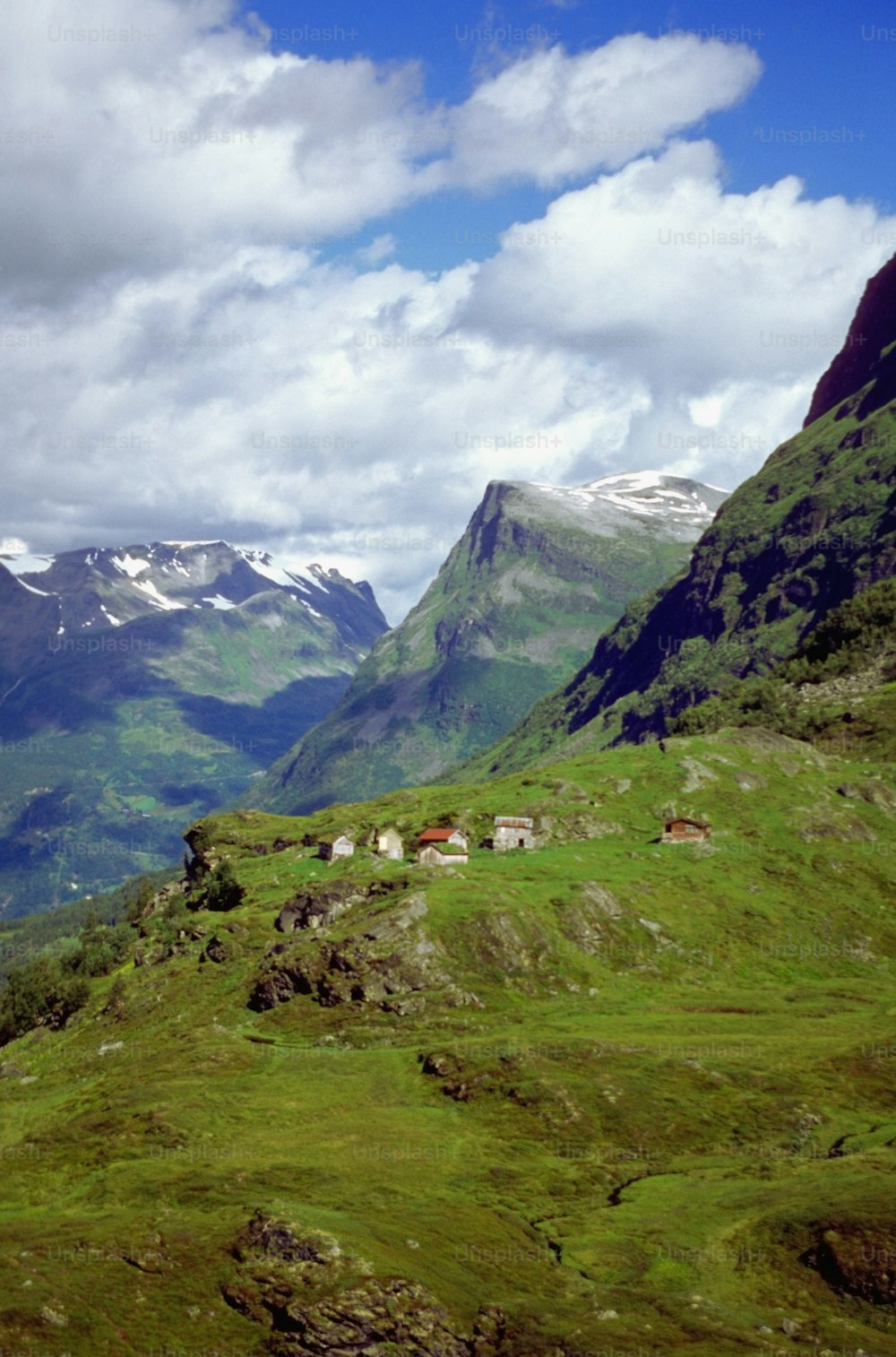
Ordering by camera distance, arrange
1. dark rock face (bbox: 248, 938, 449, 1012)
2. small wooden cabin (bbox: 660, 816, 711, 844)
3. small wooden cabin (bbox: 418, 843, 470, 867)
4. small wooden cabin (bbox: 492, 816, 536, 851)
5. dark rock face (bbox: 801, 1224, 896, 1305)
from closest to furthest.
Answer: dark rock face (bbox: 801, 1224, 896, 1305) → dark rock face (bbox: 248, 938, 449, 1012) → small wooden cabin (bbox: 418, 843, 470, 867) → small wooden cabin (bbox: 660, 816, 711, 844) → small wooden cabin (bbox: 492, 816, 536, 851)

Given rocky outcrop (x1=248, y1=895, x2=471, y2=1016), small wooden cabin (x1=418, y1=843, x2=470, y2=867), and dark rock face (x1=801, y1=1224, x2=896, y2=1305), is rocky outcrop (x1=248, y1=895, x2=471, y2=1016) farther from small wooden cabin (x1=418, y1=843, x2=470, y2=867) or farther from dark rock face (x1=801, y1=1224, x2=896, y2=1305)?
dark rock face (x1=801, y1=1224, x2=896, y2=1305)

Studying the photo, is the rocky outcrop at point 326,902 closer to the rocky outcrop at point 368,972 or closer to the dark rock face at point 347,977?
the rocky outcrop at point 368,972

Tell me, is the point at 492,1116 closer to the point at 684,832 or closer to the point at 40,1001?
the point at 684,832

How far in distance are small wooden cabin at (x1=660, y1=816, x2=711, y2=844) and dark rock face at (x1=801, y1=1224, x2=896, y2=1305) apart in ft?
364

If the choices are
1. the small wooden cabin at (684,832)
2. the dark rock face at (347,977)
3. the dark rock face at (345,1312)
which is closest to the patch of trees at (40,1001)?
the dark rock face at (347,977)

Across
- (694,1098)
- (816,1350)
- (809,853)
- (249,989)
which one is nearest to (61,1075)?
(249,989)

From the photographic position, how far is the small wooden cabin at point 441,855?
18312 cm

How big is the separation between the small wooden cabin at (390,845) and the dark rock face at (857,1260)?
120572 mm

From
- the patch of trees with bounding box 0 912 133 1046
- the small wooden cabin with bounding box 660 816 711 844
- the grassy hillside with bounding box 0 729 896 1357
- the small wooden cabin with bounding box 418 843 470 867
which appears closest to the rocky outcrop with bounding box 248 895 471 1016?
the grassy hillside with bounding box 0 729 896 1357

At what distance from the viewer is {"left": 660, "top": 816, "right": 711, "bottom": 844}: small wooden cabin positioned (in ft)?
A: 616

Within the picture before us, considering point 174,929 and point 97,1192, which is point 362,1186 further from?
point 174,929

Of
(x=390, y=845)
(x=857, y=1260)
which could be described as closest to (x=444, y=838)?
(x=390, y=845)

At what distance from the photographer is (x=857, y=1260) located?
7494cm

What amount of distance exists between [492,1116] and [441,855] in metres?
78.8
